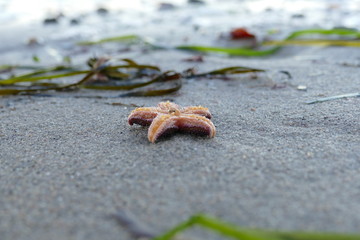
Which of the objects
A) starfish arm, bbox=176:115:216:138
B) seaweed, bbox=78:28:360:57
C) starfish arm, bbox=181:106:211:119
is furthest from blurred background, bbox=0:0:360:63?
starfish arm, bbox=176:115:216:138

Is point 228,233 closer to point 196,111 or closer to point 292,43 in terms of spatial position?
point 196,111

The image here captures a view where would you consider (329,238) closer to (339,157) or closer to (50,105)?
(339,157)

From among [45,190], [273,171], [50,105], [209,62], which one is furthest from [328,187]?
[209,62]

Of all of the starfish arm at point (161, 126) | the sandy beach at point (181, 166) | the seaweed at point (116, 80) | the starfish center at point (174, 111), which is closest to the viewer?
the sandy beach at point (181, 166)

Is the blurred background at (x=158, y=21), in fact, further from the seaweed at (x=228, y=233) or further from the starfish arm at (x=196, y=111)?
the seaweed at (x=228, y=233)

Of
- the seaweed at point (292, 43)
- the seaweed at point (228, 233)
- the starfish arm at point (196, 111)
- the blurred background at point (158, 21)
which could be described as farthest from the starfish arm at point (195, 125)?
the blurred background at point (158, 21)

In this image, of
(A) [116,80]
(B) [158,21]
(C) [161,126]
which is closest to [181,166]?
(C) [161,126]
